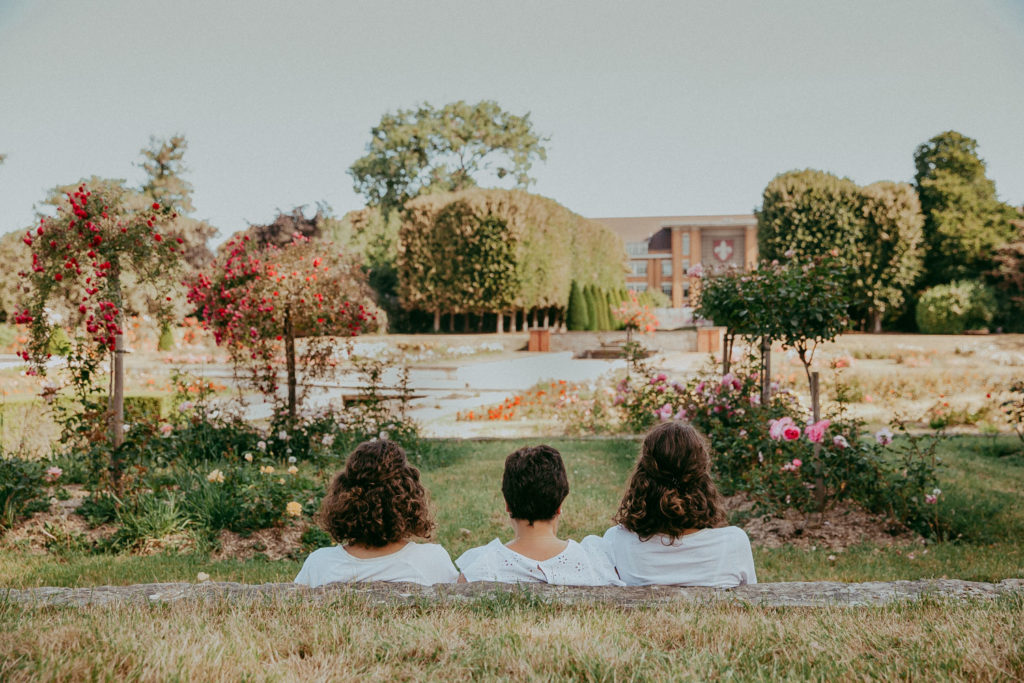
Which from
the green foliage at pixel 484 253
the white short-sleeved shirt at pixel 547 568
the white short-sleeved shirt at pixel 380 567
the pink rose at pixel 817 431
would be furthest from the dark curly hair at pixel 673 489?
the green foliage at pixel 484 253

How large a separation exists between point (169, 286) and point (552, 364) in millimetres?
10906

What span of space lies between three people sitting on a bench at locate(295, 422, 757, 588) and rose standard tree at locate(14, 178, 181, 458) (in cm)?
289

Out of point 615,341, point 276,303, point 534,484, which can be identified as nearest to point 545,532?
point 534,484

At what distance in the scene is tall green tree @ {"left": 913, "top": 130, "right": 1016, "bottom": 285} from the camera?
75.1 ft

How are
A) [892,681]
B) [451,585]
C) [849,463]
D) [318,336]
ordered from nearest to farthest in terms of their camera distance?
[892,681]
[451,585]
[849,463]
[318,336]

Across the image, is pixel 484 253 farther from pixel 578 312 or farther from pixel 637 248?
pixel 637 248

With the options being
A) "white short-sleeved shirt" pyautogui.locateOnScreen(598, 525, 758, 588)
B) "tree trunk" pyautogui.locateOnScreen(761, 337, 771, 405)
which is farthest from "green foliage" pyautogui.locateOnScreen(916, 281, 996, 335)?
"white short-sleeved shirt" pyautogui.locateOnScreen(598, 525, 758, 588)

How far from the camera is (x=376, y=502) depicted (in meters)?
2.51

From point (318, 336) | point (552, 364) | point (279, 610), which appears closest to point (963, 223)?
point (552, 364)

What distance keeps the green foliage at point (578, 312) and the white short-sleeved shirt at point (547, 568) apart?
22.5 meters

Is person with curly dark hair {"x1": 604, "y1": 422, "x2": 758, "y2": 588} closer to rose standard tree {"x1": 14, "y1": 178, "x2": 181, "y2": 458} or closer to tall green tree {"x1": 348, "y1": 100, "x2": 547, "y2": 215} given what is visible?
rose standard tree {"x1": 14, "y1": 178, "x2": 181, "y2": 458}

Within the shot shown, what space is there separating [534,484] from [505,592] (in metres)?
0.36

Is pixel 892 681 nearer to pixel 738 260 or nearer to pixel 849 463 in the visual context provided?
pixel 849 463

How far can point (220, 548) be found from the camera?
415 centimetres
